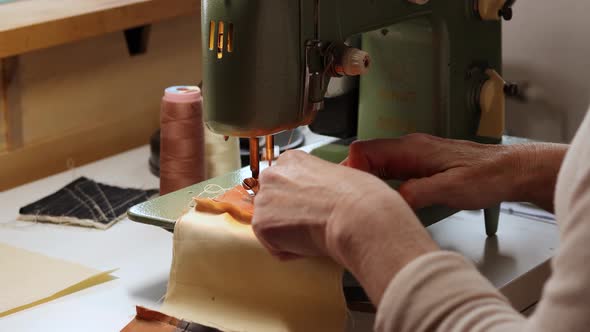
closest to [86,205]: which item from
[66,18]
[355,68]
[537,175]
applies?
[66,18]

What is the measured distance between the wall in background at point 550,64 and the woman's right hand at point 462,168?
745 millimetres

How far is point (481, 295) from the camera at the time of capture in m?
0.80

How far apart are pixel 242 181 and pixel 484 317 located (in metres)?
0.65

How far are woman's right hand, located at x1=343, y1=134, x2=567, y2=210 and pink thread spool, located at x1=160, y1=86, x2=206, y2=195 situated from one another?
448mm

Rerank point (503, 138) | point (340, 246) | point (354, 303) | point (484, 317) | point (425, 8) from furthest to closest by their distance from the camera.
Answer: point (503, 138), point (425, 8), point (354, 303), point (340, 246), point (484, 317)

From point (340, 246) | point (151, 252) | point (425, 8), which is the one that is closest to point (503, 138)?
point (425, 8)

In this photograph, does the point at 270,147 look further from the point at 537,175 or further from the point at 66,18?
the point at 66,18

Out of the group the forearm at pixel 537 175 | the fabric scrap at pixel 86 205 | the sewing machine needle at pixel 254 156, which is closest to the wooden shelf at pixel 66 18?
the fabric scrap at pixel 86 205

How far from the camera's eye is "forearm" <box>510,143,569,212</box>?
1.19 metres

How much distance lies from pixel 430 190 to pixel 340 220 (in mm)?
285

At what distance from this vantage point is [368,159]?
3.96 ft

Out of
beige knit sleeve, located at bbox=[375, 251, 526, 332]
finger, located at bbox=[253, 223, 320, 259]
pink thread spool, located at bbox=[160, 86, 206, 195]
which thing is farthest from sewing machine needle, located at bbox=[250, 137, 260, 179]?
beige knit sleeve, located at bbox=[375, 251, 526, 332]

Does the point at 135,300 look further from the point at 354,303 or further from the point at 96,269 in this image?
the point at 354,303

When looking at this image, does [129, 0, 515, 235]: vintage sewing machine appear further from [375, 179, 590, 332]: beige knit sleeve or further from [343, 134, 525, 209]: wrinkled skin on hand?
[375, 179, 590, 332]: beige knit sleeve
